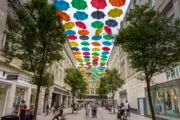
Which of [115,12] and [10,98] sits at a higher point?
[115,12]

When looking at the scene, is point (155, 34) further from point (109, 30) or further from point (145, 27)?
point (109, 30)

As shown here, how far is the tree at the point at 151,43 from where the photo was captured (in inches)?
328

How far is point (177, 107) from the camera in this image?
467 inches

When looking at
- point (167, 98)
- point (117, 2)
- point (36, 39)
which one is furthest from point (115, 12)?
point (167, 98)

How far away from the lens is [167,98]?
537 inches

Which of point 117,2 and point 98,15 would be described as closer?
point 117,2

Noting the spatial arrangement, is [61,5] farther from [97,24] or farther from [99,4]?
[97,24]

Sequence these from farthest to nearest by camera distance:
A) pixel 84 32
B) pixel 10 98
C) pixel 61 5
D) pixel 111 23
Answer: pixel 84 32
pixel 111 23
pixel 61 5
pixel 10 98

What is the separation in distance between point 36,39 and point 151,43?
693 cm

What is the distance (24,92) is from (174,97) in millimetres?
14481

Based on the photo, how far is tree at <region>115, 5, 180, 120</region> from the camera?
8320mm

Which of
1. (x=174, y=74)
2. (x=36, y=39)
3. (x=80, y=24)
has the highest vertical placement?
(x=80, y=24)

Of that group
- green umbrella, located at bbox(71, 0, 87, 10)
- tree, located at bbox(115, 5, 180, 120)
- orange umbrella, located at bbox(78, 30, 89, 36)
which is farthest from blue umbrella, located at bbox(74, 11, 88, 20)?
tree, located at bbox(115, 5, 180, 120)

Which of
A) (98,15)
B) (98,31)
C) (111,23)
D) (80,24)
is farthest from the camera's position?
(98,31)
